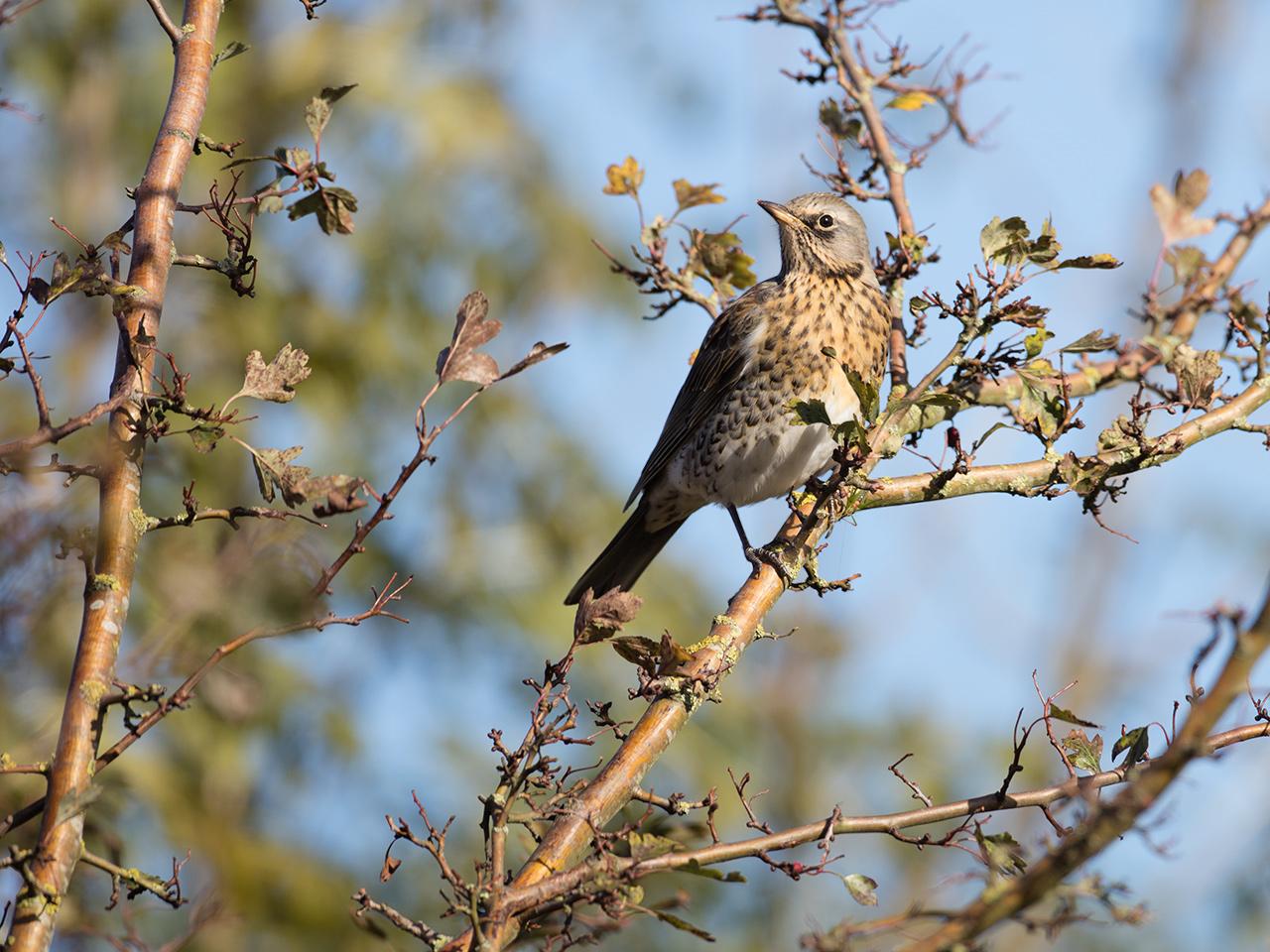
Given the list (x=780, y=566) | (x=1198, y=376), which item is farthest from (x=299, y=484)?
(x=1198, y=376)

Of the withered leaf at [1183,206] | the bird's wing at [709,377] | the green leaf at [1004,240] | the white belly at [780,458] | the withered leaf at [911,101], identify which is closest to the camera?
the green leaf at [1004,240]

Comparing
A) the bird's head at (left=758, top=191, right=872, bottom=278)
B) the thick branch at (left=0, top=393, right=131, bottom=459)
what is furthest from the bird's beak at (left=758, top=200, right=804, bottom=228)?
the thick branch at (left=0, top=393, right=131, bottom=459)

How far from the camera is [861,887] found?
1.52 m

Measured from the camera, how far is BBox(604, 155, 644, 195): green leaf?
2582mm

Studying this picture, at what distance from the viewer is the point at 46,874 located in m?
1.23

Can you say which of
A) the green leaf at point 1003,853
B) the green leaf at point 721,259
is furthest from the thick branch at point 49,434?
the green leaf at point 721,259

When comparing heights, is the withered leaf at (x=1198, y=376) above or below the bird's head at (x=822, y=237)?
below

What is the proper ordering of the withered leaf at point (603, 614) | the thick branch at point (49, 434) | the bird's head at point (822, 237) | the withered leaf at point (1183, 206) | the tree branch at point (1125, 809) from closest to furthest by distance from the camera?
the tree branch at point (1125, 809) → the thick branch at point (49, 434) → the withered leaf at point (603, 614) → the withered leaf at point (1183, 206) → the bird's head at point (822, 237)

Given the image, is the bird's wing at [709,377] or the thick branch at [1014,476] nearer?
the thick branch at [1014,476]

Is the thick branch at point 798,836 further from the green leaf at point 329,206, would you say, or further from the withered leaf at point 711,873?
the green leaf at point 329,206

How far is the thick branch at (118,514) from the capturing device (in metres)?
1.21

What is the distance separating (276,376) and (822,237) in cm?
251

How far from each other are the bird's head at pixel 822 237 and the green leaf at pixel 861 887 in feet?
7.76

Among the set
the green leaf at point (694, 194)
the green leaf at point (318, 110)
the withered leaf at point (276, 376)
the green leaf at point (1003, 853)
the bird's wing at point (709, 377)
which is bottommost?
the green leaf at point (1003, 853)
